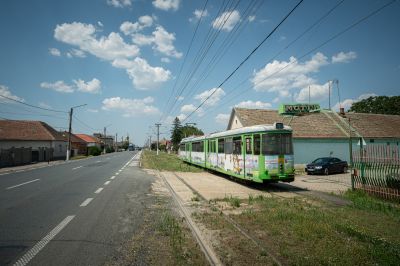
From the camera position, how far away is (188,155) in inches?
1308

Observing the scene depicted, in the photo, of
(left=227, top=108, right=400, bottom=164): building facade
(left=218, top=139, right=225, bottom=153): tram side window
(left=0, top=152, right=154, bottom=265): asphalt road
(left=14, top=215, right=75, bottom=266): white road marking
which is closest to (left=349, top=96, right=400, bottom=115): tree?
(left=227, top=108, right=400, bottom=164): building facade

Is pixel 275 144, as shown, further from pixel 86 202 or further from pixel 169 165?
pixel 169 165

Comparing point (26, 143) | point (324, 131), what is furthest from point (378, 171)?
point (26, 143)

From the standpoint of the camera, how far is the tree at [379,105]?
6194 centimetres

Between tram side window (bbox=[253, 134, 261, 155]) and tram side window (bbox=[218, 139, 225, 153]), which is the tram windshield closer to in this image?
A: tram side window (bbox=[253, 134, 261, 155])

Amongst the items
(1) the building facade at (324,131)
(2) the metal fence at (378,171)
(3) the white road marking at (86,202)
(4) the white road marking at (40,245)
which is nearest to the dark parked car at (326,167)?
(1) the building facade at (324,131)

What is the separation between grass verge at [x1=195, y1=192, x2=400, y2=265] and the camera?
5.37m

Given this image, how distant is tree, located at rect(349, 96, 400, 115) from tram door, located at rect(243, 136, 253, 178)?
192 feet

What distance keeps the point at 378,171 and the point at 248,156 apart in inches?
225

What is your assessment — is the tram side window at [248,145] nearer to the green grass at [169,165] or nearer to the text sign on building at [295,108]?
the text sign on building at [295,108]

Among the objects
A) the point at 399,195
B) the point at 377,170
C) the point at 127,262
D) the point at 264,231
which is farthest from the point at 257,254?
the point at 377,170

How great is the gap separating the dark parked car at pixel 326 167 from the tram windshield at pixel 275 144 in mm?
10355

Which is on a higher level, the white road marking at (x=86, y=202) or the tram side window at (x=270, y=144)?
the tram side window at (x=270, y=144)

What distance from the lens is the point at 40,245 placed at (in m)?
5.75
